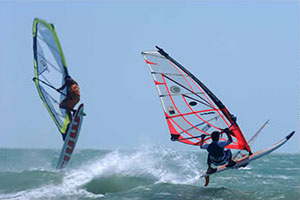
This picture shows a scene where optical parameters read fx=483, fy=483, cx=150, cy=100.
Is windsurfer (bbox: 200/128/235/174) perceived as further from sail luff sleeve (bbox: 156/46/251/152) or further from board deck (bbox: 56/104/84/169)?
board deck (bbox: 56/104/84/169)

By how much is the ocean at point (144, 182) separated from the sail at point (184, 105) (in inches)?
46.2

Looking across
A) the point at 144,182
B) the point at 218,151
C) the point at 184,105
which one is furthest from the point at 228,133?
the point at 144,182

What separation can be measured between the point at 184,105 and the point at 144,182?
2.48 m

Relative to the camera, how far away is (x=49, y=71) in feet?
27.0

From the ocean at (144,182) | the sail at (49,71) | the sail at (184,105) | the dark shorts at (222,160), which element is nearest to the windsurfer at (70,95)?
the sail at (49,71)

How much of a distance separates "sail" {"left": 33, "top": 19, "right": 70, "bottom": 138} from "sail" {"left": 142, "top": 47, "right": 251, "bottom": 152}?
1527 millimetres

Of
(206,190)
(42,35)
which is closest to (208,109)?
(206,190)

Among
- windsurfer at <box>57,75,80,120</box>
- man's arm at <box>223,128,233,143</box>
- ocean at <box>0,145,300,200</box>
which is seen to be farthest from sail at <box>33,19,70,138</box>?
man's arm at <box>223,128,233,143</box>

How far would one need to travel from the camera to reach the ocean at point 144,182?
8.88 m

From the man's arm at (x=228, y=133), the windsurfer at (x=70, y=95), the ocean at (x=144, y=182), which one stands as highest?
the windsurfer at (x=70, y=95)

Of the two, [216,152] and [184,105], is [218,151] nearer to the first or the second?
[216,152]

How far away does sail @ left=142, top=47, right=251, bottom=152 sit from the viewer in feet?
27.4

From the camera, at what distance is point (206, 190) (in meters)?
9.37

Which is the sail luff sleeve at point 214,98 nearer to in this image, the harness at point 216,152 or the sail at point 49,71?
the harness at point 216,152
